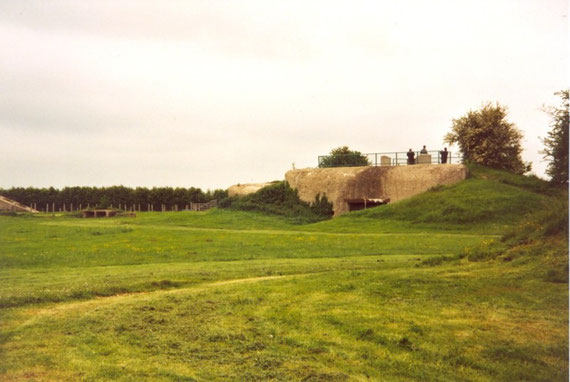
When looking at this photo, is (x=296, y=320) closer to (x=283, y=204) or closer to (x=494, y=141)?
(x=283, y=204)

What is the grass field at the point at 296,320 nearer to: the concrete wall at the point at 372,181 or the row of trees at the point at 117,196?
the concrete wall at the point at 372,181

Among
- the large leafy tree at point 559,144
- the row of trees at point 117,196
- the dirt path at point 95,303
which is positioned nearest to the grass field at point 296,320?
the dirt path at point 95,303

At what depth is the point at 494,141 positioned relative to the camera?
59250mm

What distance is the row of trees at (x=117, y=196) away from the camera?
9182cm

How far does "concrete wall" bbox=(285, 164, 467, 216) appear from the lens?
4869 cm

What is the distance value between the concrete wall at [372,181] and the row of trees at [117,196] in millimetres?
38137

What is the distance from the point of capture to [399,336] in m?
8.46

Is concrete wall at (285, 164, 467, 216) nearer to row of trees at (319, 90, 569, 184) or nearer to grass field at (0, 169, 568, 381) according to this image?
row of trees at (319, 90, 569, 184)

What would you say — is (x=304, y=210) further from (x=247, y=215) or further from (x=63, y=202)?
(x=63, y=202)

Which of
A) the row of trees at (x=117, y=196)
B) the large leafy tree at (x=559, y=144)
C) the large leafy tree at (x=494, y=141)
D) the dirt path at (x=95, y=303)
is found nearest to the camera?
the dirt path at (x=95, y=303)

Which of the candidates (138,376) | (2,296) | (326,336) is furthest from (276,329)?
(2,296)

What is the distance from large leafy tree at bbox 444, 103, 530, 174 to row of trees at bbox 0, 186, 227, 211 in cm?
4491

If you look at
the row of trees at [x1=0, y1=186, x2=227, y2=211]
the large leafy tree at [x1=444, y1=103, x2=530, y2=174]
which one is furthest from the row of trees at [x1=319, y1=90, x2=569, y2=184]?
the row of trees at [x1=0, y1=186, x2=227, y2=211]

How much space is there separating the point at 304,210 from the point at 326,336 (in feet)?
147
